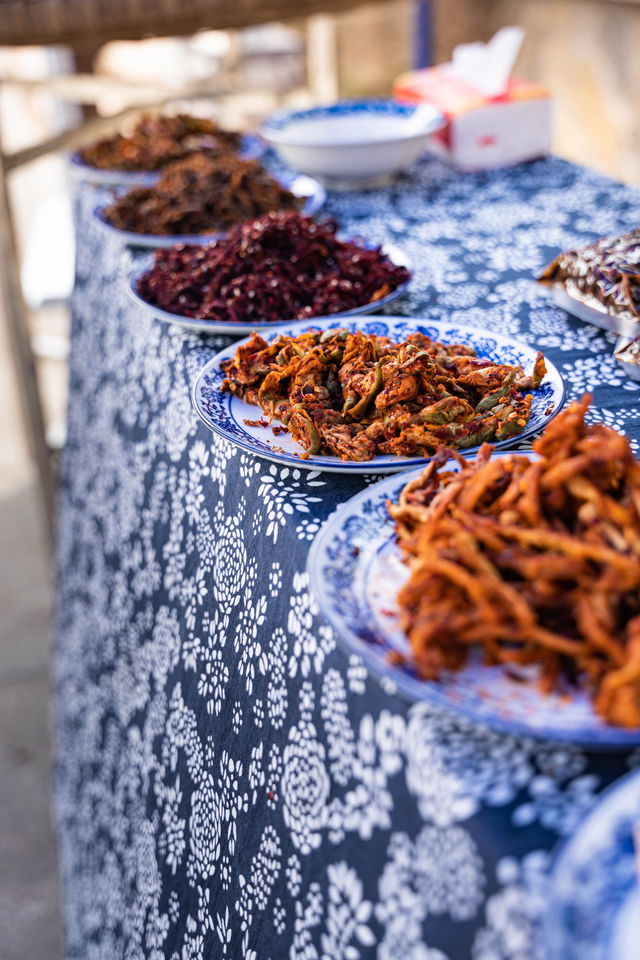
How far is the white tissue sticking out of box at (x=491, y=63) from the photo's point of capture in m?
2.14

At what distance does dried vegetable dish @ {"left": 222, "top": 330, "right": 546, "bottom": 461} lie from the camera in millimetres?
923

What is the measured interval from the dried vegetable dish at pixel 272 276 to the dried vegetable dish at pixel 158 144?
0.80m

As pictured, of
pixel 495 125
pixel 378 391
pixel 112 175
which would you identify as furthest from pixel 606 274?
pixel 112 175

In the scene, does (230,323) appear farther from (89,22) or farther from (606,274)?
(89,22)

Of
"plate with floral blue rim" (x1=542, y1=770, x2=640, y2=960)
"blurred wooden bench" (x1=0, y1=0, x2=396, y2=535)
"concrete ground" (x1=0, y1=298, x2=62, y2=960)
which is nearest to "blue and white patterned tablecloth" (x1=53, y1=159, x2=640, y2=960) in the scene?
"plate with floral blue rim" (x1=542, y1=770, x2=640, y2=960)

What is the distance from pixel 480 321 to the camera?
1383 millimetres

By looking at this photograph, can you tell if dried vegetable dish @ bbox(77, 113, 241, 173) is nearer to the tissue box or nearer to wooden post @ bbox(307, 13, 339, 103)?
the tissue box

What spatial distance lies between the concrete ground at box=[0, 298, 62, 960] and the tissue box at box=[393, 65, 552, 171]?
190 centimetres

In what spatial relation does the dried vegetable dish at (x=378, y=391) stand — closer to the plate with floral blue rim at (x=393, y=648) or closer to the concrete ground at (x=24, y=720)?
the plate with floral blue rim at (x=393, y=648)

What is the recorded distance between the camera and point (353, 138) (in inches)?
87.4

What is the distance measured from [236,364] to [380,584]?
1.54 ft

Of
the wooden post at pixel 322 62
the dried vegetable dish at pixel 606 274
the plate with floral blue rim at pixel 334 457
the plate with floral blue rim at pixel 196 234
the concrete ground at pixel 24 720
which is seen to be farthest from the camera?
the wooden post at pixel 322 62

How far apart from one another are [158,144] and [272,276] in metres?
1.09

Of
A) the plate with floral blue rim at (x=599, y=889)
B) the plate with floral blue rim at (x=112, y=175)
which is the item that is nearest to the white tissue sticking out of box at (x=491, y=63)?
the plate with floral blue rim at (x=112, y=175)
